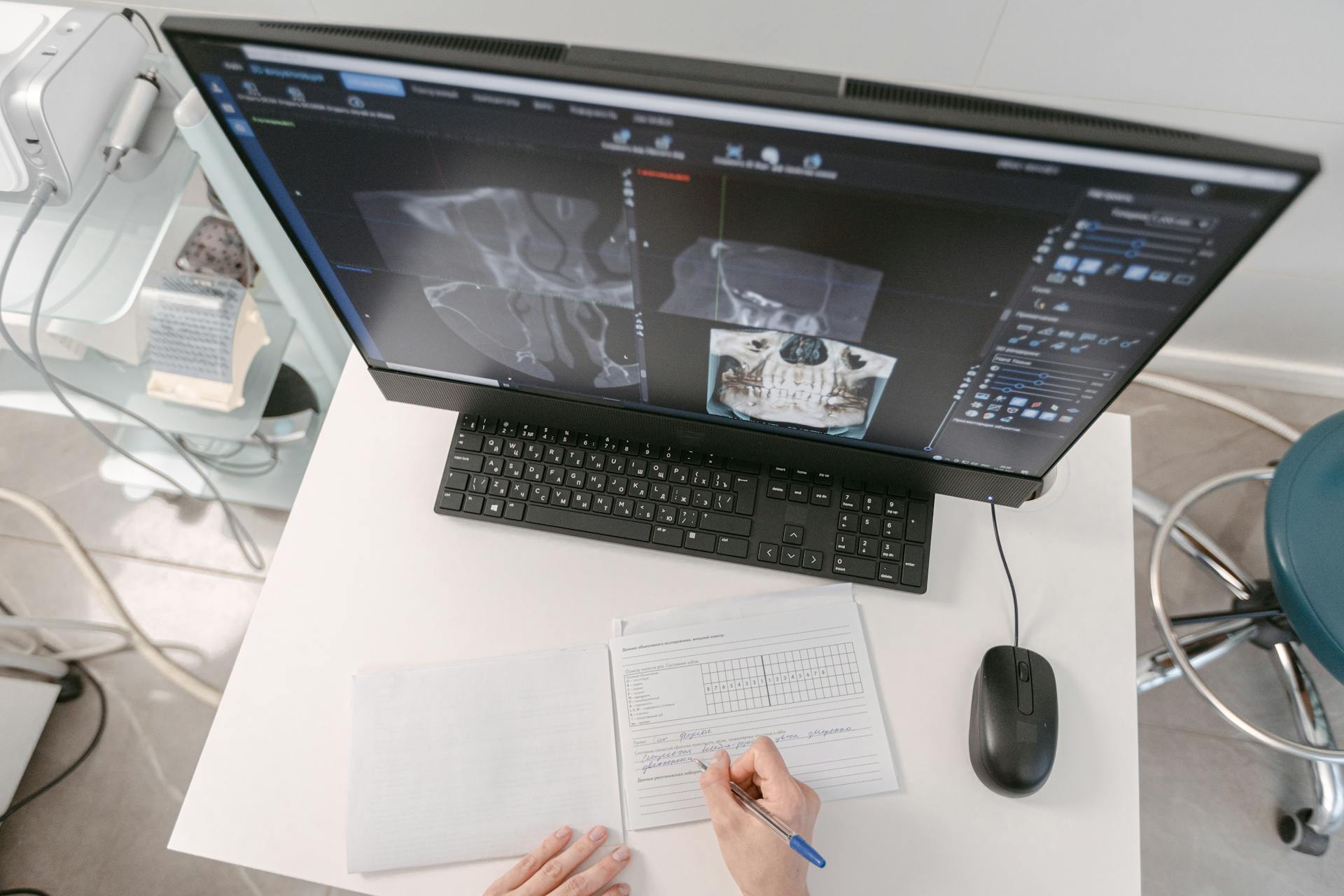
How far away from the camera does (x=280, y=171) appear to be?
24.5 inches

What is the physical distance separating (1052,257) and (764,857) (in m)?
0.56

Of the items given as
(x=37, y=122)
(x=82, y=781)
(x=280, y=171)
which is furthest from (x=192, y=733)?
(x=280, y=171)

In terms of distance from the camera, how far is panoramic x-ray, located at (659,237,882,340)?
0.58 m

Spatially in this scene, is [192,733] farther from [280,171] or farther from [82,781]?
[280,171]

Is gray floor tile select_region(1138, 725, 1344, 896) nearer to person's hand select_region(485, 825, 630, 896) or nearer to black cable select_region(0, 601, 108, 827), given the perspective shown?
person's hand select_region(485, 825, 630, 896)

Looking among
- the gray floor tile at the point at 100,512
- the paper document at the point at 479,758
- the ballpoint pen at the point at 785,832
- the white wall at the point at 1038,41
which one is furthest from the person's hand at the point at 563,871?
the gray floor tile at the point at 100,512

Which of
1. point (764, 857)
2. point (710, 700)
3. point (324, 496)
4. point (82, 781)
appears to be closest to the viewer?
point (764, 857)

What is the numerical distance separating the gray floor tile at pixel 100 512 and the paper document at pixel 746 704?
3.84 feet

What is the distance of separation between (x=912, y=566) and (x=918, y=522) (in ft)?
0.15

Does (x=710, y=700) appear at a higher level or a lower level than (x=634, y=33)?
lower

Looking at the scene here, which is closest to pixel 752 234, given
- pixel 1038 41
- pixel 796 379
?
pixel 796 379

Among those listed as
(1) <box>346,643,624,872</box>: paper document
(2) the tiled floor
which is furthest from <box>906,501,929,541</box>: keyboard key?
(2) the tiled floor

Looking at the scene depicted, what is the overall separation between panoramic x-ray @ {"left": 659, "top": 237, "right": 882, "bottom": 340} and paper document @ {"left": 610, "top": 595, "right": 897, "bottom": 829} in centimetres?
36

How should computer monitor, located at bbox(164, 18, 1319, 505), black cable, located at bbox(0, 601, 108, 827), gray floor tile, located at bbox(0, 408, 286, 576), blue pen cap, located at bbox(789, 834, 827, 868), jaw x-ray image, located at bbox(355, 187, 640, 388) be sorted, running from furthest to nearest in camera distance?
gray floor tile, located at bbox(0, 408, 286, 576), black cable, located at bbox(0, 601, 108, 827), blue pen cap, located at bbox(789, 834, 827, 868), jaw x-ray image, located at bbox(355, 187, 640, 388), computer monitor, located at bbox(164, 18, 1319, 505)
